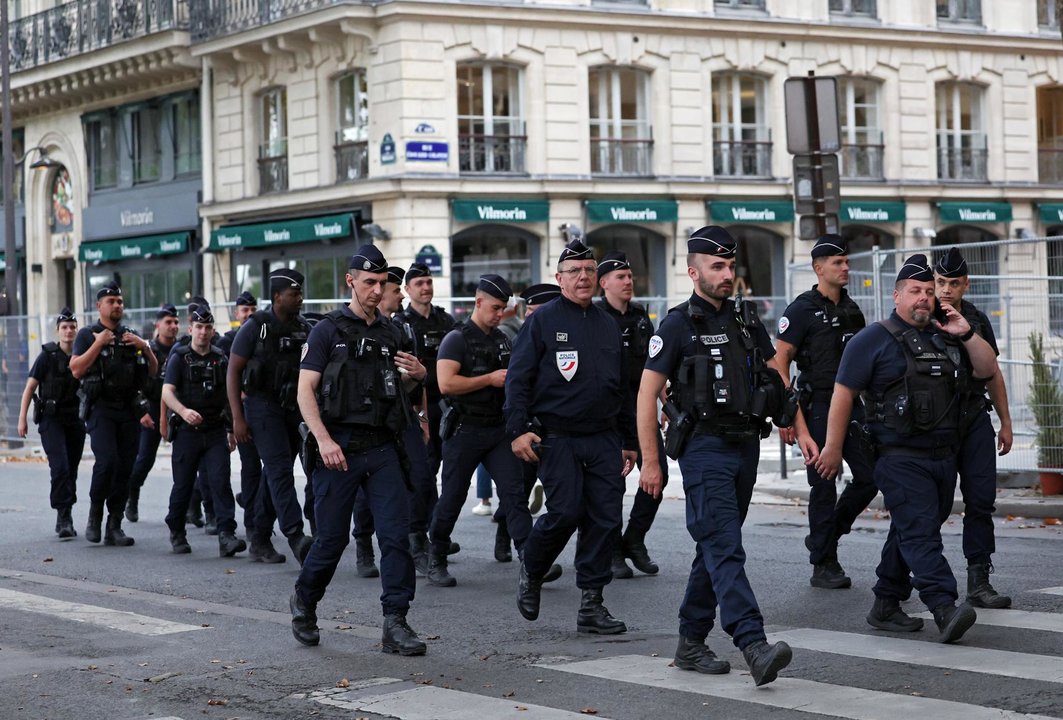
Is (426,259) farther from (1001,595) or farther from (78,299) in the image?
(1001,595)

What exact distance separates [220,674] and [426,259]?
23.3 meters

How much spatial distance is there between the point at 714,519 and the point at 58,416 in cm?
811

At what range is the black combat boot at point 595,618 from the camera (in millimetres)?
8625

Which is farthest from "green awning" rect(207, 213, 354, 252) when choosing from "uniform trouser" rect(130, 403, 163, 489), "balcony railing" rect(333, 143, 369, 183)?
"uniform trouser" rect(130, 403, 163, 489)

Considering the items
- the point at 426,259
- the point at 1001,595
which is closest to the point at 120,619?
the point at 1001,595

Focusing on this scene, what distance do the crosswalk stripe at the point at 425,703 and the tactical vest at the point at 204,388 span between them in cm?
550

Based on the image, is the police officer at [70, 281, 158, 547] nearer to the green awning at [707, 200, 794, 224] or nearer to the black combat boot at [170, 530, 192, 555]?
the black combat boot at [170, 530, 192, 555]

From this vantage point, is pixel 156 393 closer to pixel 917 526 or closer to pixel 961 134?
pixel 917 526

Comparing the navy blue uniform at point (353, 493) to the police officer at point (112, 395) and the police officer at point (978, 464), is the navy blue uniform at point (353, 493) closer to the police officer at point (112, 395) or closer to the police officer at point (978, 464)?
the police officer at point (978, 464)

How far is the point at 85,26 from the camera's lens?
1511 inches

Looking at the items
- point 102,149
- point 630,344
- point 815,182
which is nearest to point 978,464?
point 630,344

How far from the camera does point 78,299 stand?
40.3 metres

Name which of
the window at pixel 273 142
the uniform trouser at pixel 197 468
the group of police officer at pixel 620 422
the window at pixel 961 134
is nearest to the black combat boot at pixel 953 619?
the group of police officer at pixel 620 422

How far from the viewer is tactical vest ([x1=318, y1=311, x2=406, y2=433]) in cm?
835
